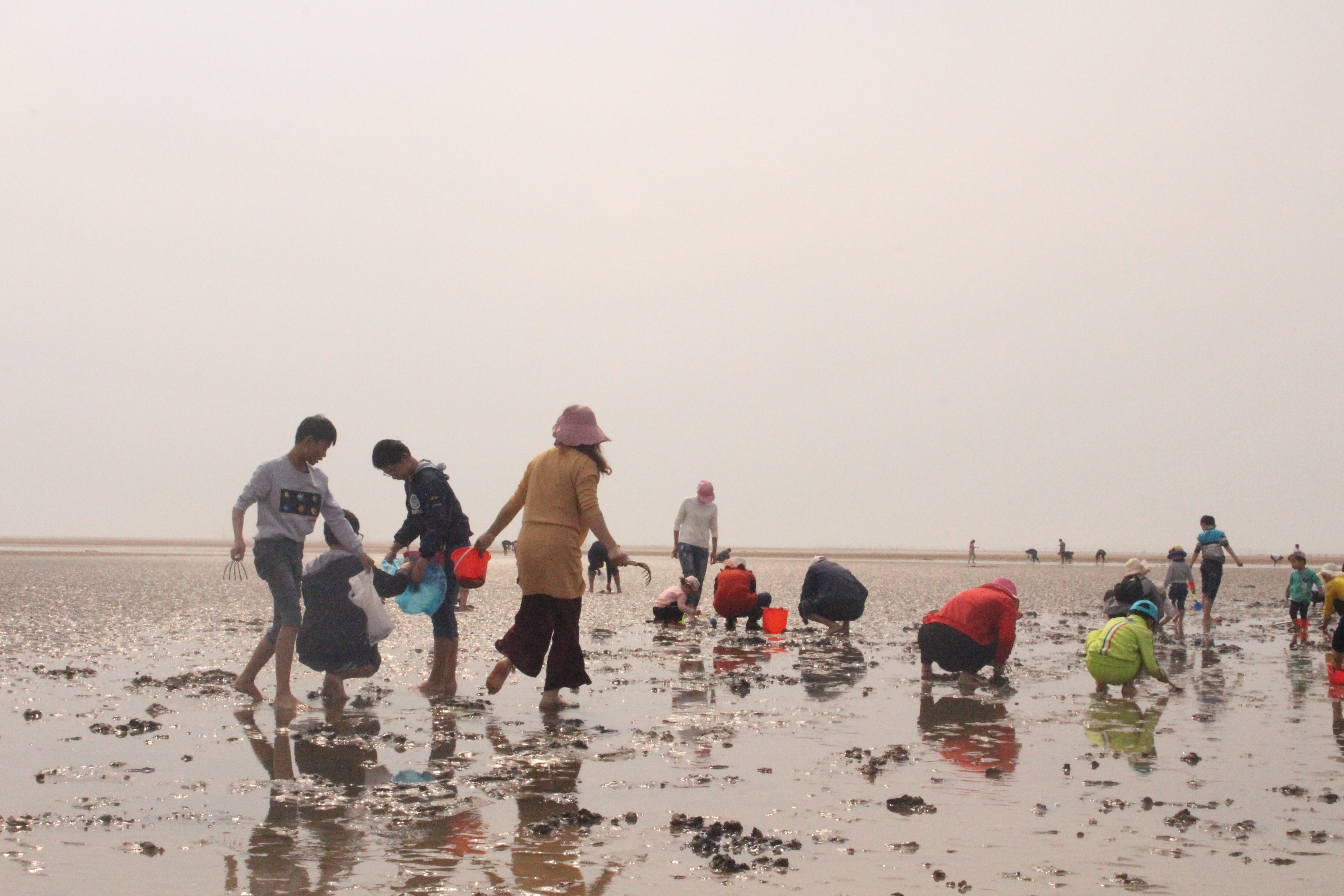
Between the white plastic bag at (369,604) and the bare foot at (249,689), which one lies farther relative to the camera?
the white plastic bag at (369,604)

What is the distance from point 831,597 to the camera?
1391cm

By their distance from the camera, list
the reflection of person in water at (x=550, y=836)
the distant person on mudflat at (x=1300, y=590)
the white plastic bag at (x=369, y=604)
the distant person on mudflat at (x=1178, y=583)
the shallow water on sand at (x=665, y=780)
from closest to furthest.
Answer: the reflection of person in water at (x=550, y=836)
the shallow water on sand at (x=665, y=780)
the white plastic bag at (x=369, y=604)
the distant person on mudflat at (x=1178, y=583)
the distant person on mudflat at (x=1300, y=590)

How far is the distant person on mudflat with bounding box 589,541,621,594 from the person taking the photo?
24141 mm

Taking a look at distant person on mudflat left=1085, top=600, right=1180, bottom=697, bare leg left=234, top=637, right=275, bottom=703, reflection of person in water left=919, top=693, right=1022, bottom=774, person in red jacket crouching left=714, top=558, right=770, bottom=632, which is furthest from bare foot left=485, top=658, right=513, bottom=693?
person in red jacket crouching left=714, top=558, right=770, bottom=632

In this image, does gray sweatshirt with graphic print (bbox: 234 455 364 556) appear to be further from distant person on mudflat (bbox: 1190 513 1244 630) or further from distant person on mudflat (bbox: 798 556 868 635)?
distant person on mudflat (bbox: 1190 513 1244 630)

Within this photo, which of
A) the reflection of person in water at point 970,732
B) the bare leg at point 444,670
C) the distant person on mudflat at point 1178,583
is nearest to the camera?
the reflection of person in water at point 970,732

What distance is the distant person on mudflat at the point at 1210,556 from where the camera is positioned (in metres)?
15.7

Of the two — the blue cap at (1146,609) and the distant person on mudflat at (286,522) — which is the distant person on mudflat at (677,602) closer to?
the blue cap at (1146,609)

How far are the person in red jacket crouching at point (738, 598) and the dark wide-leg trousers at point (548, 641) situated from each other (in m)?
6.45

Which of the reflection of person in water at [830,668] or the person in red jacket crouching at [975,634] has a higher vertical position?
the person in red jacket crouching at [975,634]

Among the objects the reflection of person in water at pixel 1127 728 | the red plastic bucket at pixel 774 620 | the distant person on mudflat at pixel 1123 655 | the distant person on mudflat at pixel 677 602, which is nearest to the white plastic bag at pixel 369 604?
the reflection of person in water at pixel 1127 728

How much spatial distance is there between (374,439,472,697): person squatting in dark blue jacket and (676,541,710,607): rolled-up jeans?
21.7 feet

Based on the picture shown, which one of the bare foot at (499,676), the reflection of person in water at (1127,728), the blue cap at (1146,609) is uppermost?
the blue cap at (1146,609)

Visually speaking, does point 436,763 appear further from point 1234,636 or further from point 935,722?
point 1234,636
